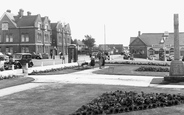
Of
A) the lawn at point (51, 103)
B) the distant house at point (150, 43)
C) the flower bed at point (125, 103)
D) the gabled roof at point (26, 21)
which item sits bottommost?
the lawn at point (51, 103)

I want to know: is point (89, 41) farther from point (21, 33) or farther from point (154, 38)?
point (21, 33)

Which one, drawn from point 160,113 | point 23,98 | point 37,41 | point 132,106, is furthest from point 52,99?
point 37,41

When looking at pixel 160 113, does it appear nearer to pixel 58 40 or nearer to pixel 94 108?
pixel 94 108

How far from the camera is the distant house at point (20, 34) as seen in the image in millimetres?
61688

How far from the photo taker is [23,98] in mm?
9898

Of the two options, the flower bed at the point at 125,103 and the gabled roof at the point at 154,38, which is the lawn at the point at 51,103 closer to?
the flower bed at the point at 125,103

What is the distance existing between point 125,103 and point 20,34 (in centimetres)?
5793

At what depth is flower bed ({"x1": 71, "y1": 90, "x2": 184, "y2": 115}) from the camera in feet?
24.7

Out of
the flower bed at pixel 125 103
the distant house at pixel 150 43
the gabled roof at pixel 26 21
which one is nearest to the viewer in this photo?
the flower bed at pixel 125 103

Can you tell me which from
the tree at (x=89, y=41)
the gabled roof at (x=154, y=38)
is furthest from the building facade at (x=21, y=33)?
the tree at (x=89, y=41)

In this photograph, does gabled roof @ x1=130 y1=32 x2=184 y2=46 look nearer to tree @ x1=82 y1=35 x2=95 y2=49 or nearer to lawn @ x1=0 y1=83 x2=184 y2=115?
tree @ x1=82 y1=35 x2=95 y2=49

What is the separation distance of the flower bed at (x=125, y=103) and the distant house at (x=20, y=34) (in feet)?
180

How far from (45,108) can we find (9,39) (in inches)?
2291

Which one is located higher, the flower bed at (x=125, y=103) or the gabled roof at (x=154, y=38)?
the gabled roof at (x=154, y=38)
